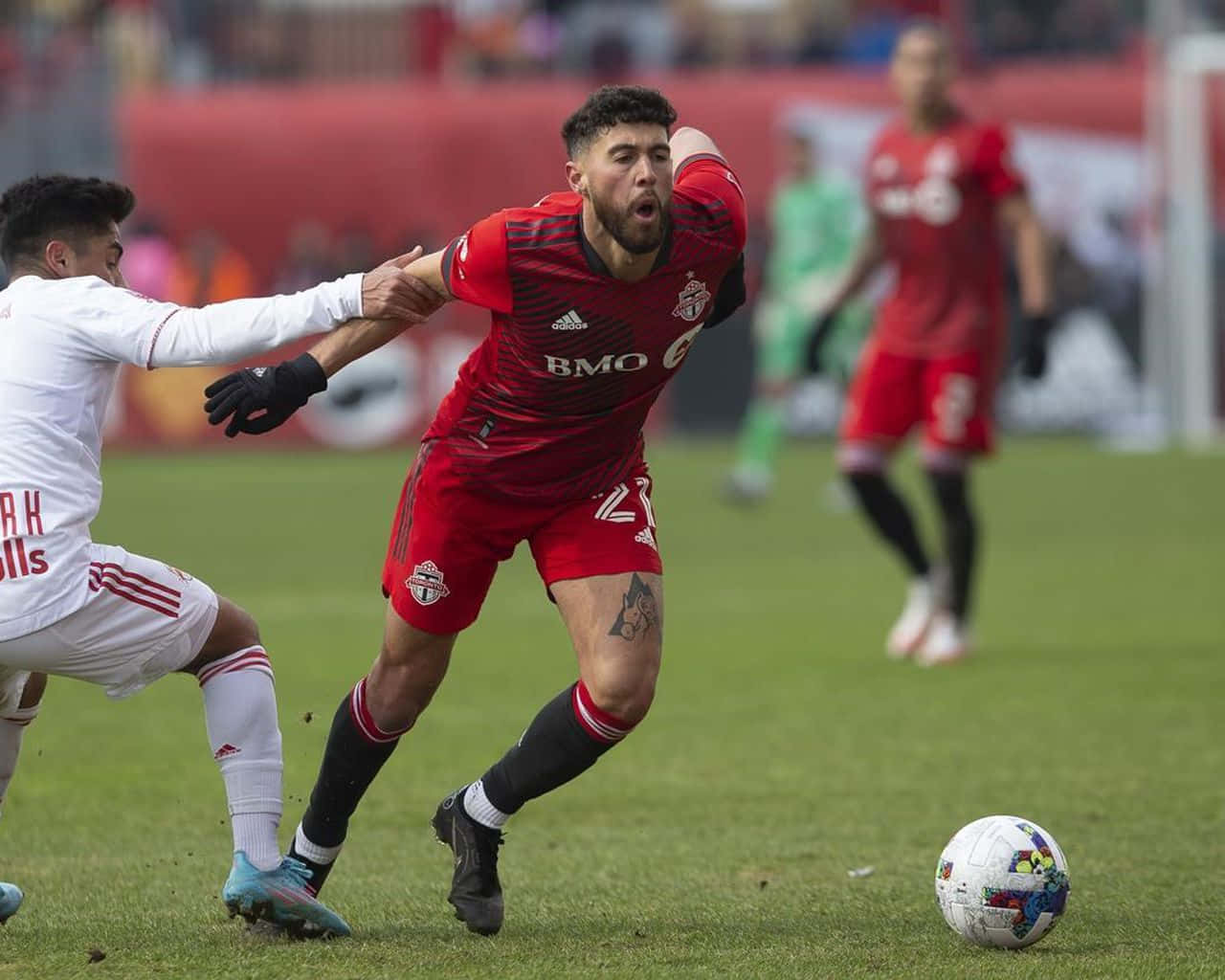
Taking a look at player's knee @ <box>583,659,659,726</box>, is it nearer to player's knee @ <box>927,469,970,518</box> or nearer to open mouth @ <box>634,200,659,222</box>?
open mouth @ <box>634,200,659,222</box>

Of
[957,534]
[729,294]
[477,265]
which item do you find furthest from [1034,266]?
[477,265]

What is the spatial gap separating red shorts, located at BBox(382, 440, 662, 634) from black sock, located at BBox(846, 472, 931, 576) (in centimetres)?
481

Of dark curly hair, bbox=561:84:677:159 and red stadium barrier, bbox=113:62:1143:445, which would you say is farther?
red stadium barrier, bbox=113:62:1143:445

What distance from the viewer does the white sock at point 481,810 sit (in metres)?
5.34

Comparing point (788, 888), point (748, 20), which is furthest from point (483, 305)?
point (748, 20)

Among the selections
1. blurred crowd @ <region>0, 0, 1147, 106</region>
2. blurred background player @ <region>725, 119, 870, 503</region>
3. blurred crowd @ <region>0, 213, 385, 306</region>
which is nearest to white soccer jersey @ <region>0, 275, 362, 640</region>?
blurred background player @ <region>725, 119, 870, 503</region>

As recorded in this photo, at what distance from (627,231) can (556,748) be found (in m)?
1.25

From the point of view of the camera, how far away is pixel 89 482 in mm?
4980

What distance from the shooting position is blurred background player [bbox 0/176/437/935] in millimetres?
4809

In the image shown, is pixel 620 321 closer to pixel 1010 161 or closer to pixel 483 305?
pixel 483 305

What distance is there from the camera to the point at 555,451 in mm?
5480

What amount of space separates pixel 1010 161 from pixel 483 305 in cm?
552

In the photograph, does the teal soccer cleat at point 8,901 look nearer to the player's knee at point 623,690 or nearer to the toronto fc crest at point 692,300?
the player's knee at point 623,690

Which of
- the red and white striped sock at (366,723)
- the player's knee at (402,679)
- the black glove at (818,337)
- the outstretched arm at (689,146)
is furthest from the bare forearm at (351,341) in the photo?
the black glove at (818,337)
